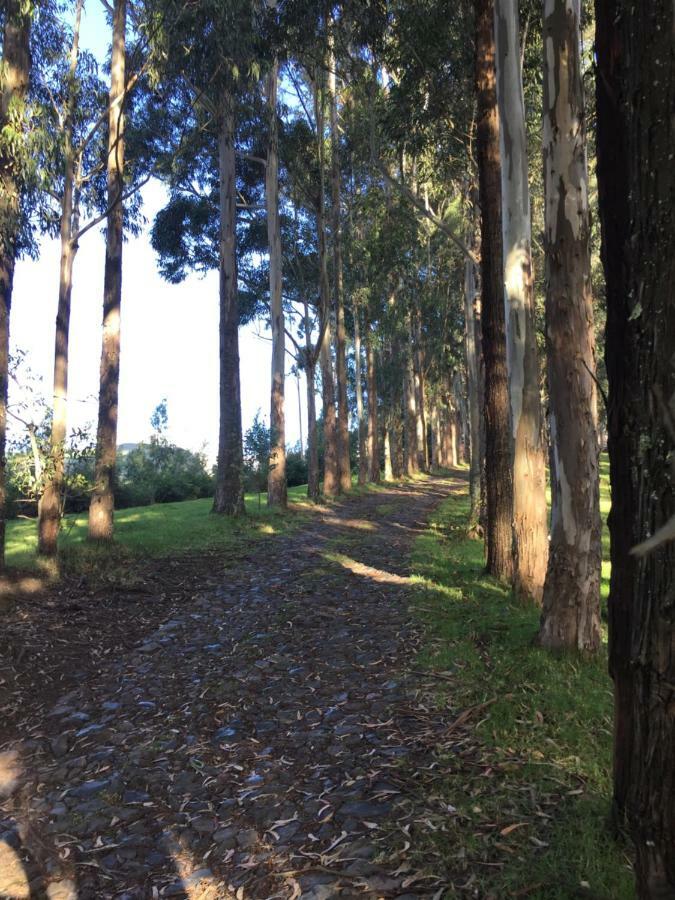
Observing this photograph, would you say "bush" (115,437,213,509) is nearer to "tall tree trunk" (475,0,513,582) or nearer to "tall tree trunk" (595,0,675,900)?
"tall tree trunk" (475,0,513,582)

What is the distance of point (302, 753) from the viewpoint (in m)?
4.22

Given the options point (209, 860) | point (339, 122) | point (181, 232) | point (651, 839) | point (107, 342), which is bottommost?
point (209, 860)

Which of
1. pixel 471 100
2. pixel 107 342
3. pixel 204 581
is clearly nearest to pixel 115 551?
pixel 204 581

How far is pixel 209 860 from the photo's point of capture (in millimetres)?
3176

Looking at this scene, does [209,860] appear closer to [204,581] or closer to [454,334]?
[204,581]

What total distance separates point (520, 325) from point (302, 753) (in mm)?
4690

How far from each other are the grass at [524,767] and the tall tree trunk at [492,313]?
180cm

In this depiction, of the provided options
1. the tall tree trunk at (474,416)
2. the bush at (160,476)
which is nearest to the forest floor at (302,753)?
the tall tree trunk at (474,416)

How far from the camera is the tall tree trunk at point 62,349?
10016mm

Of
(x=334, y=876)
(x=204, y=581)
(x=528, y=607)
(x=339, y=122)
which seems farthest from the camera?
(x=339, y=122)

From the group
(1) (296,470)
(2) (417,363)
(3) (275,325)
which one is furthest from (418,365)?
(3) (275,325)

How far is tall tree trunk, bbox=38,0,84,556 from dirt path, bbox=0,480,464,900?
3050 mm

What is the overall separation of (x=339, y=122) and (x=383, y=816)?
78.0 ft

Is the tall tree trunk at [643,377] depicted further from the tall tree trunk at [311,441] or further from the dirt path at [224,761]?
the tall tree trunk at [311,441]
